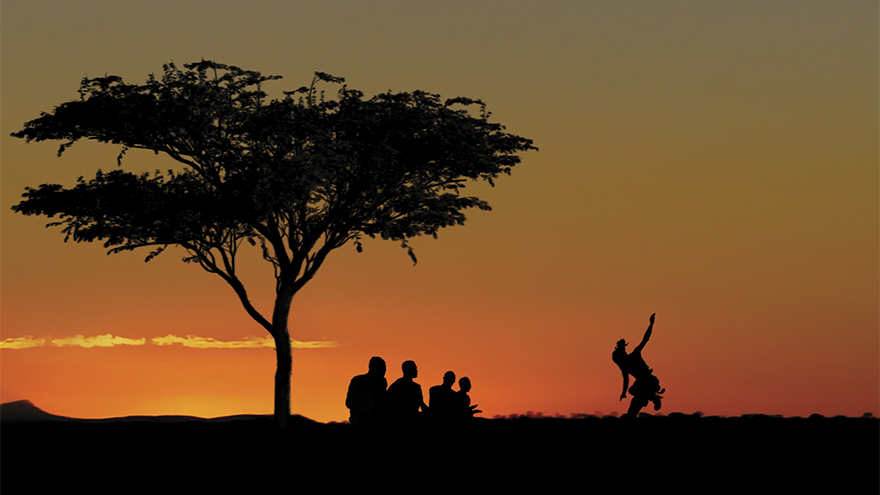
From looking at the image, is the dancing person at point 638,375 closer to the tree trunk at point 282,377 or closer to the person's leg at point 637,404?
the person's leg at point 637,404

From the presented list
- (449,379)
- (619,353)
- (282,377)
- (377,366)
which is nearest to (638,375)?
(619,353)

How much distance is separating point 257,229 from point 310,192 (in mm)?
3531

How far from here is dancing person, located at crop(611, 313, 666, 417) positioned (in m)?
25.5

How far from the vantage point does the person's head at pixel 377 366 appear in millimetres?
19875

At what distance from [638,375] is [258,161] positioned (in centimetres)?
1533

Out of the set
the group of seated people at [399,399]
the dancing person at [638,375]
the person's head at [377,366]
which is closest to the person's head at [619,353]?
the dancing person at [638,375]

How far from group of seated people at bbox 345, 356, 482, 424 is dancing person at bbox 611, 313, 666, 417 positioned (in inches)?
257

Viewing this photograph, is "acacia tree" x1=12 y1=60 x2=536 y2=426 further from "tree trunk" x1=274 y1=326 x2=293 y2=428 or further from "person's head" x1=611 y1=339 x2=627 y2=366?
"person's head" x1=611 y1=339 x2=627 y2=366

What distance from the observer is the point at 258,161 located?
1291 inches

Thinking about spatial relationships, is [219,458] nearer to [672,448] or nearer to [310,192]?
[672,448]

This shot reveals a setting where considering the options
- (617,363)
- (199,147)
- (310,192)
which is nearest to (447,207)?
(310,192)

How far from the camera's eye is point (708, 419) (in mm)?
30297

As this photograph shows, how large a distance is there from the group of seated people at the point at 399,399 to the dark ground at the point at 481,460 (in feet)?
1.15

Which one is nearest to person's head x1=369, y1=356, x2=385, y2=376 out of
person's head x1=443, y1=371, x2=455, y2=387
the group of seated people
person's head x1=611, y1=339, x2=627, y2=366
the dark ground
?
the group of seated people
